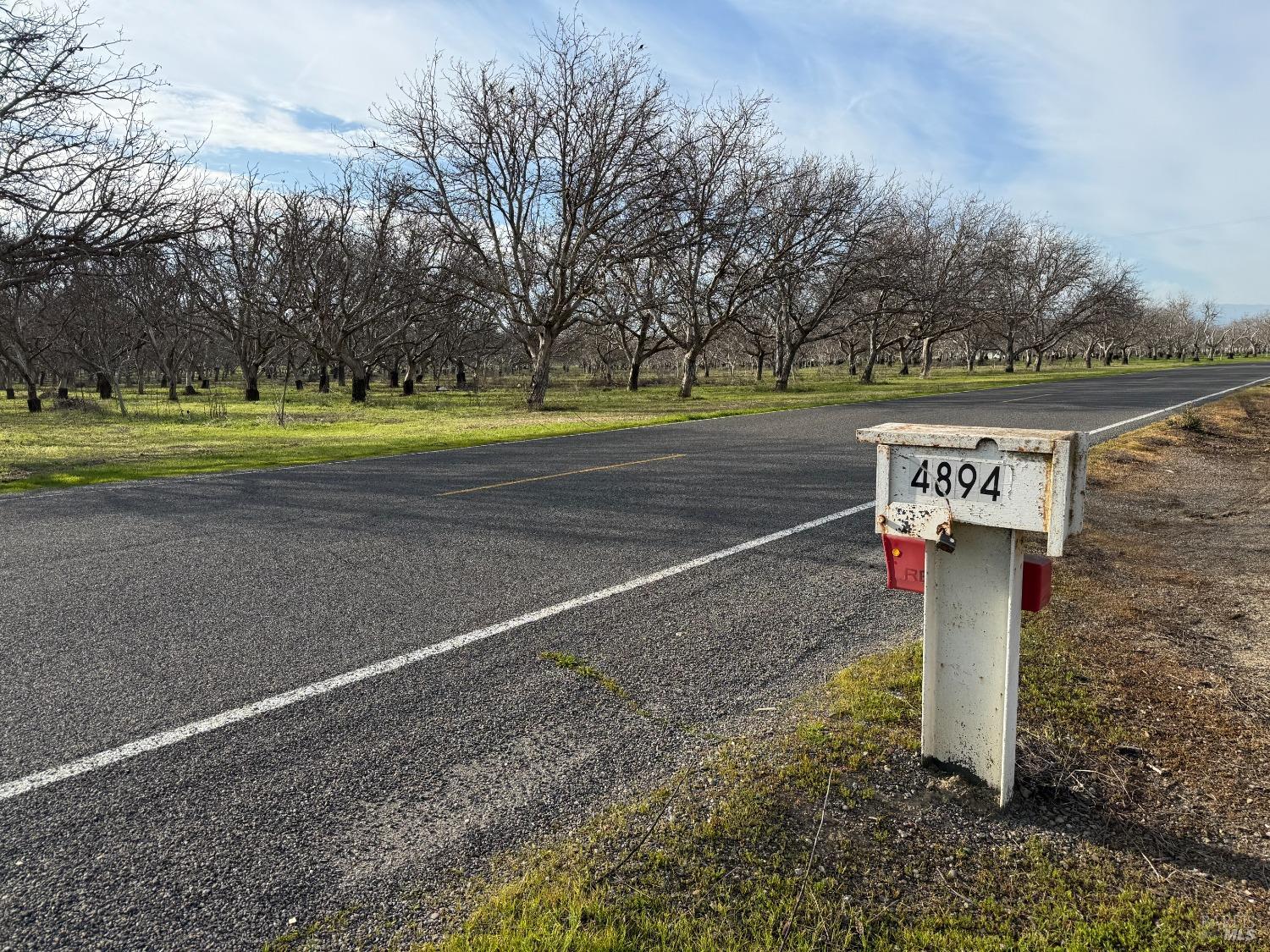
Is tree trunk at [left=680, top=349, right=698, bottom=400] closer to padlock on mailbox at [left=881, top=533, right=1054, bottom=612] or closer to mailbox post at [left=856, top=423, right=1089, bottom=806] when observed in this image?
padlock on mailbox at [left=881, top=533, right=1054, bottom=612]

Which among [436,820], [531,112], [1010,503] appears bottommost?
[436,820]

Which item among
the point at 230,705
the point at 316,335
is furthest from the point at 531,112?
the point at 230,705

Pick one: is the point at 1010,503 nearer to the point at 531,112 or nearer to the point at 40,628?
the point at 40,628

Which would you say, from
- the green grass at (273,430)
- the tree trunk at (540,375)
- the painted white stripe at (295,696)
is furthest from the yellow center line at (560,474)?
the tree trunk at (540,375)

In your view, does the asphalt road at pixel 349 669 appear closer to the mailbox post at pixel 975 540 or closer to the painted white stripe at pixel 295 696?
the painted white stripe at pixel 295 696

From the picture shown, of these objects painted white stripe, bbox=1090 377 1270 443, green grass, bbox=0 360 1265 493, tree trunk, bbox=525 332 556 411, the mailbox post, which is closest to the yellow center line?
green grass, bbox=0 360 1265 493

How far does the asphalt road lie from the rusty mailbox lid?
3.85 ft

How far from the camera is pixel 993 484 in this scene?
264 cm

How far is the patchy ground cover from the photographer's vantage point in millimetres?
2104

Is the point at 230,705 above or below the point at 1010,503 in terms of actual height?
below

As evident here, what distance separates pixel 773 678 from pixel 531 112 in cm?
2412

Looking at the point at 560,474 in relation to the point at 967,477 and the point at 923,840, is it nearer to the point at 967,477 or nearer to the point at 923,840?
the point at 967,477

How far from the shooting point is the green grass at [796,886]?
81.5 inches

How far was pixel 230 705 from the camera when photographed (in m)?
3.48
